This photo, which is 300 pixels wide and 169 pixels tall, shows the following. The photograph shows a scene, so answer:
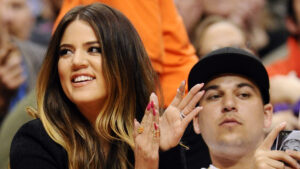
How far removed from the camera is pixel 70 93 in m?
2.73

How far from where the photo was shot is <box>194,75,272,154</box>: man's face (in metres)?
2.51

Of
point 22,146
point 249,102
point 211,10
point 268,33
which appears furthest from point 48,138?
point 268,33

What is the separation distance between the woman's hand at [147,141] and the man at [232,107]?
22 cm

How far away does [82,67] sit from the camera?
2.70 meters

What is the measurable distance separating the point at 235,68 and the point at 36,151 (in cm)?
88

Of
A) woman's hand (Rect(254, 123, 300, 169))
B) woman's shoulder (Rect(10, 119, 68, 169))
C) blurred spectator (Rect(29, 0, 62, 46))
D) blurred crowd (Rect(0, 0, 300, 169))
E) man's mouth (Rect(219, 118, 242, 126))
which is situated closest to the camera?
woman's hand (Rect(254, 123, 300, 169))

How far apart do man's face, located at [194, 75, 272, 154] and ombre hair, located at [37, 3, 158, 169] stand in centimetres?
32

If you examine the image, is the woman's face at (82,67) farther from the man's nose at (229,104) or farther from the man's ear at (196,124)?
the man's nose at (229,104)

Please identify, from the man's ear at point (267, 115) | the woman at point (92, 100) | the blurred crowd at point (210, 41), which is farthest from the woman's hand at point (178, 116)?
the blurred crowd at point (210, 41)

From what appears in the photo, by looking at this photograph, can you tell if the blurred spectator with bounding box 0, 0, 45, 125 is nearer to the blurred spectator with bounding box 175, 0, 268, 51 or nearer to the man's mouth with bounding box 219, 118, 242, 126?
the blurred spectator with bounding box 175, 0, 268, 51

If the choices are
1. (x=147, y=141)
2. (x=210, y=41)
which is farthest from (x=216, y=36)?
(x=147, y=141)

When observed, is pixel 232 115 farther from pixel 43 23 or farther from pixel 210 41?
pixel 43 23

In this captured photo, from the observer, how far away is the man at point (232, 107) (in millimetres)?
2512

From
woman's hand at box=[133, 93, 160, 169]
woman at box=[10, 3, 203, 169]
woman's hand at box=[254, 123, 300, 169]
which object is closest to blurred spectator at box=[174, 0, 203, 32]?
woman at box=[10, 3, 203, 169]
